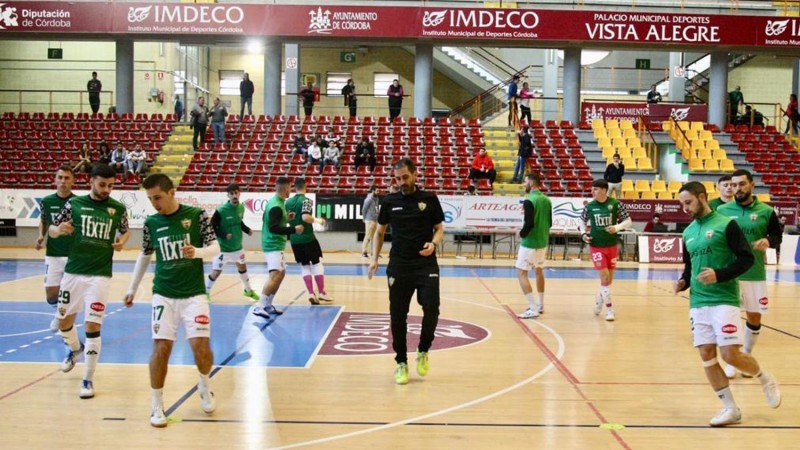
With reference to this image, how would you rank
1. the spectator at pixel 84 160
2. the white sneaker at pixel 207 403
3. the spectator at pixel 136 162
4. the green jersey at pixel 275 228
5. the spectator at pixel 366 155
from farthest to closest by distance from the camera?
the spectator at pixel 366 155 < the spectator at pixel 136 162 < the spectator at pixel 84 160 < the green jersey at pixel 275 228 < the white sneaker at pixel 207 403

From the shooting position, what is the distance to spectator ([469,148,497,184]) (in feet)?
83.5

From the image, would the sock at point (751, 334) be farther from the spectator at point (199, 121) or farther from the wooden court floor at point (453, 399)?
the spectator at point (199, 121)

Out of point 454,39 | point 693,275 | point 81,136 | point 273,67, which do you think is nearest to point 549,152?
point 454,39

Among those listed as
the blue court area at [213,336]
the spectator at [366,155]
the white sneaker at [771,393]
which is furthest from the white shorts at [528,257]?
the spectator at [366,155]

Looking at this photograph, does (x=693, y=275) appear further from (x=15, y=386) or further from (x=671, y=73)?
(x=671, y=73)

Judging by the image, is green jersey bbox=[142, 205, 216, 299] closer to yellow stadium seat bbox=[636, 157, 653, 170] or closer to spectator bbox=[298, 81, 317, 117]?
yellow stadium seat bbox=[636, 157, 653, 170]

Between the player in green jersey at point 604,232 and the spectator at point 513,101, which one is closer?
the player in green jersey at point 604,232

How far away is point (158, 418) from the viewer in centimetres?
603

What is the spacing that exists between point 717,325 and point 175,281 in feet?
14.4

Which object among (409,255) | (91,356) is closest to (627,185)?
(409,255)

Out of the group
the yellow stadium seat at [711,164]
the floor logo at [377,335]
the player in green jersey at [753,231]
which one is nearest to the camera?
the player in green jersey at [753,231]

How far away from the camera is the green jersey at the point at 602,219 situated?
464 inches

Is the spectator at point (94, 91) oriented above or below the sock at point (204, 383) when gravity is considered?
above

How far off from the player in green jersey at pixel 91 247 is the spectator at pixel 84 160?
61.9 feet
